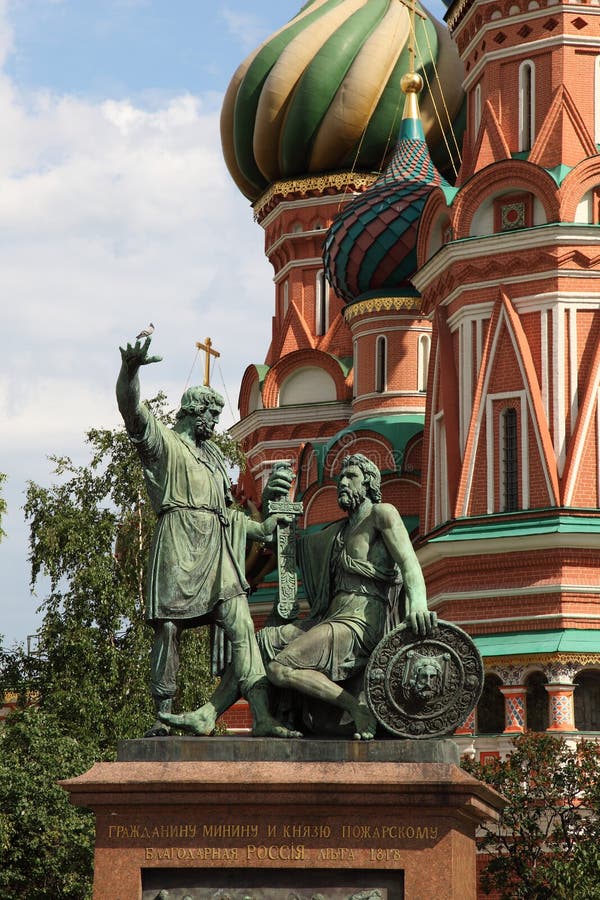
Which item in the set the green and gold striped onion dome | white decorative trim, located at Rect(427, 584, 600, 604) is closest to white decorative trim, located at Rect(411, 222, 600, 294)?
white decorative trim, located at Rect(427, 584, 600, 604)

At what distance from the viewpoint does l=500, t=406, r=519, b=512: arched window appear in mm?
28344

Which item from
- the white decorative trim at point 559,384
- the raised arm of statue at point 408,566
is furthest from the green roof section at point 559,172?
the raised arm of statue at point 408,566

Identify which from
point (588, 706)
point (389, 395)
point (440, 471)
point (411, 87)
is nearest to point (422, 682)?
point (588, 706)

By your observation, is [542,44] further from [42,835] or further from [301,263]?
[42,835]

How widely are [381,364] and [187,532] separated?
82.1 feet

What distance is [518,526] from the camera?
27609 millimetres

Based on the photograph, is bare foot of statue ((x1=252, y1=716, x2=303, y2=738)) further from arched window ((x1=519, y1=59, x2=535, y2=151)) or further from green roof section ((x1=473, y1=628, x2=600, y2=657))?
arched window ((x1=519, y1=59, x2=535, y2=151))

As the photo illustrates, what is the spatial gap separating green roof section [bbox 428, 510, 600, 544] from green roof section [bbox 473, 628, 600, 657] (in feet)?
4.62

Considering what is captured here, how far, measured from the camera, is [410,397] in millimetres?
37031

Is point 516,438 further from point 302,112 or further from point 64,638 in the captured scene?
point 302,112

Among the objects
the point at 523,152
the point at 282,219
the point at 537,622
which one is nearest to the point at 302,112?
the point at 282,219

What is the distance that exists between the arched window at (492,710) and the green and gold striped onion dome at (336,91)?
17.3 meters

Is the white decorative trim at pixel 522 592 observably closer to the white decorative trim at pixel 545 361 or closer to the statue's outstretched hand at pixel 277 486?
the white decorative trim at pixel 545 361

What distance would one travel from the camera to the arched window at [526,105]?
2997 centimetres
